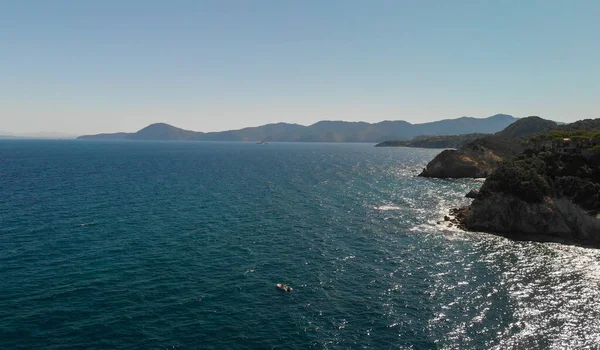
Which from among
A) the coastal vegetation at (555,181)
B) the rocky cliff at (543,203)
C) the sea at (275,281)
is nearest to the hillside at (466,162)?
the coastal vegetation at (555,181)

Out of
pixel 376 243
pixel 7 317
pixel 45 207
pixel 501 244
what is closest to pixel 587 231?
pixel 501 244

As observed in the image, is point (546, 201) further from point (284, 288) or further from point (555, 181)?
point (284, 288)

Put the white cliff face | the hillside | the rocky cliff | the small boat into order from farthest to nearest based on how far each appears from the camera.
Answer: the hillside
the rocky cliff
the white cliff face
the small boat

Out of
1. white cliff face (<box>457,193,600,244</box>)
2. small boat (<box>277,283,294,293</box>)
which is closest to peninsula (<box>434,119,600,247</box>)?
white cliff face (<box>457,193,600,244</box>)

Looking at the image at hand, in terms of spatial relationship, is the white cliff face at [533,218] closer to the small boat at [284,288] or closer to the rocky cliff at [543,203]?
the rocky cliff at [543,203]

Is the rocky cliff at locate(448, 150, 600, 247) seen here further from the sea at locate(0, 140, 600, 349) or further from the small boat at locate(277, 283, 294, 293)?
the small boat at locate(277, 283, 294, 293)

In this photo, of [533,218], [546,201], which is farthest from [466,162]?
[533,218]

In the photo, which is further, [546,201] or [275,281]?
[546,201]

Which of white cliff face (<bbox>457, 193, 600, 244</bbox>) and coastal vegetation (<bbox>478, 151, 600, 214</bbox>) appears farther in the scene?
coastal vegetation (<bbox>478, 151, 600, 214</bbox>)
